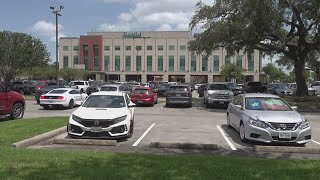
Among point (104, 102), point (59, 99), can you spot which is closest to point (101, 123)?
point (104, 102)

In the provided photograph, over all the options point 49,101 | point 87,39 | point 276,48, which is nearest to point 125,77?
point 87,39

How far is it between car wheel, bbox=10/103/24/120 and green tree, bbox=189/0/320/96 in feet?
55.4

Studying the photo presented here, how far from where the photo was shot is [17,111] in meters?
18.8

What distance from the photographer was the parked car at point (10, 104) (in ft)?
57.8

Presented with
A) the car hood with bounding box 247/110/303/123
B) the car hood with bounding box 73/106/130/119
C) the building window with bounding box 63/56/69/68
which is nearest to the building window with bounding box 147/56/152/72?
the building window with bounding box 63/56/69/68

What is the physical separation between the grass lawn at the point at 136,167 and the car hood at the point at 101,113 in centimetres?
355

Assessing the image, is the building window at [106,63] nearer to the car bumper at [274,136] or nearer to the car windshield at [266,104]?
the car windshield at [266,104]

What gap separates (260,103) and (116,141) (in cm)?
496

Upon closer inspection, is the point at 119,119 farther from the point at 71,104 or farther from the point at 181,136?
the point at 71,104

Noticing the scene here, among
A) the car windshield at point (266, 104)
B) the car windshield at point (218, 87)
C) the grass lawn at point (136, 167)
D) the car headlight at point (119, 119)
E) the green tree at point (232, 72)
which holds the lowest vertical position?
the grass lawn at point (136, 167)

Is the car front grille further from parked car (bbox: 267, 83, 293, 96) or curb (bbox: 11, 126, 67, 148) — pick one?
parked car (bbox: 267, 83, 293, 96)

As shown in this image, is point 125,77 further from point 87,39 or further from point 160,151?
point 160,151

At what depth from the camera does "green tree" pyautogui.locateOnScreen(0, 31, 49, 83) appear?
174 feet

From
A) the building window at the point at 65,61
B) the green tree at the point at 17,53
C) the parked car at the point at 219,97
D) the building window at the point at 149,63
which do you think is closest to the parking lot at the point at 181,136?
the parked car at the point at 219,97
